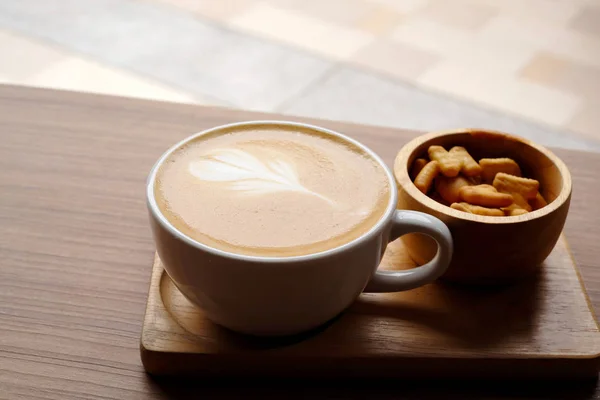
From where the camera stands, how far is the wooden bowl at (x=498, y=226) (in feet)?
1.57

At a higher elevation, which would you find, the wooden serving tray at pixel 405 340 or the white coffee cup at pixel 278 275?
the white coffee cup at pixel 278 275

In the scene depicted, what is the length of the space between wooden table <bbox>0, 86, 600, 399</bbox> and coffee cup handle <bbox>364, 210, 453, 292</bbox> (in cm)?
7

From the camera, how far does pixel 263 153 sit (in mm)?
513

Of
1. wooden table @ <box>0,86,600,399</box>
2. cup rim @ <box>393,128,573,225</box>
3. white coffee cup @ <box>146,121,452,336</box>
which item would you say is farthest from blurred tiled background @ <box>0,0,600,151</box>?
white coffee cup @ <box>146,121,452,336</box>

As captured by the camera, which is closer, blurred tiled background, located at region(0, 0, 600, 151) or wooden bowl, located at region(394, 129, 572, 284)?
wooden bowl, located at region(394, 129, 572, 284)

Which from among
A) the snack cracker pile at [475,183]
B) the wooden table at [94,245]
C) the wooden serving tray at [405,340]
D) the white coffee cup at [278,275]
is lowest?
the wooden table at [94,245]

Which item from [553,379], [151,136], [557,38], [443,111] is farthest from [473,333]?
[557,38]

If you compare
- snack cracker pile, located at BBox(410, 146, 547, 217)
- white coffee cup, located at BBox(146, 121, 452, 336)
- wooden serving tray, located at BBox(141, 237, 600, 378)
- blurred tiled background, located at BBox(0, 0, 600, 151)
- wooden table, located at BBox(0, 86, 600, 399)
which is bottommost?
blurred tiled background, located at BBox(0, 0, 600, 151)

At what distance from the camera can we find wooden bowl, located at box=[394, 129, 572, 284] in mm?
479

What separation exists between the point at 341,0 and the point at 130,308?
5.85ft

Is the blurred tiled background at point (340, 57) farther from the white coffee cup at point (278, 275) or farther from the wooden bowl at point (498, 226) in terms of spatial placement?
the white coffee cup at point (278, 275)

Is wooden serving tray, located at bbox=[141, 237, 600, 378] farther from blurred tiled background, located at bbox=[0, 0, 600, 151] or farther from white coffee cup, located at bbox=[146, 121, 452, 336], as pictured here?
blurred tiled background, located at bbox=[0, 0, 600, 151]

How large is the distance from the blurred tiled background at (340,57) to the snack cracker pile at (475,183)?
1.11m

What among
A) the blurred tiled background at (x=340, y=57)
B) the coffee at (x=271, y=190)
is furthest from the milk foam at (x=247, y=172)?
the blurred tiled background at (x=340, y=57)
